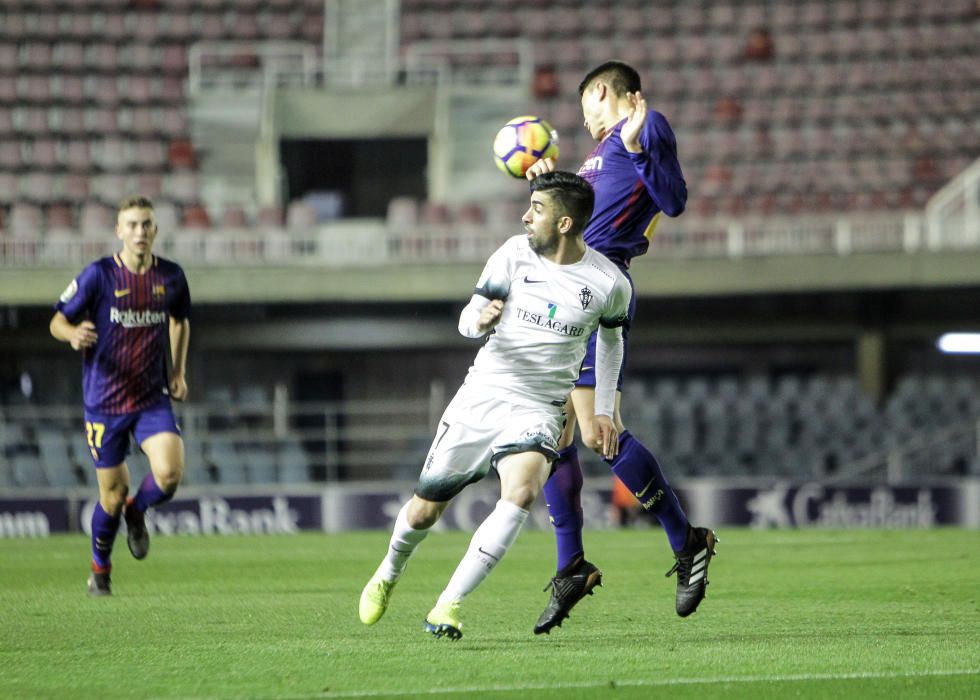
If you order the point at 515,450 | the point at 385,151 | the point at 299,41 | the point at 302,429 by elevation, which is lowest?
the point at 302,429

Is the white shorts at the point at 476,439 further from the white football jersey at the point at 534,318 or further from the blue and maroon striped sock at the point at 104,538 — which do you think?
the blue and maroon striped sock at the point at 104,538

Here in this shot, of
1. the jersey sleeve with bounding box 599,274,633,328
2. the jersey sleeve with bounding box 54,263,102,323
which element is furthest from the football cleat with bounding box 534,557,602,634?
the jersey sleeve with bounding box 54,263,102,323

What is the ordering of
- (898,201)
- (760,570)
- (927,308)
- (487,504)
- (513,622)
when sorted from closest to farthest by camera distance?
1. (513,622)
2. (760,570)
3. (487,504)
4. (927,308)
5. (898,201)

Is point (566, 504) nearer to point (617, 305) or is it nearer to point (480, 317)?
point (617, 305)

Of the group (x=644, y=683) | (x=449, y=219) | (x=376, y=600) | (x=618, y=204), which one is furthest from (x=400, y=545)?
(x=449, y=219)

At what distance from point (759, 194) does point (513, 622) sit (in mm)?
18719

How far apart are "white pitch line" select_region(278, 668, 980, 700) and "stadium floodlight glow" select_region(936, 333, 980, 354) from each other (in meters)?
18.2

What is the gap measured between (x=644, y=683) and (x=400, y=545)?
1.44 meters

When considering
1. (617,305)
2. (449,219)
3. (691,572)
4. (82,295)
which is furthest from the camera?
(449,219)

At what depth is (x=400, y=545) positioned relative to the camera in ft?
18.9

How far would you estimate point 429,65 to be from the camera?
26.7 meters

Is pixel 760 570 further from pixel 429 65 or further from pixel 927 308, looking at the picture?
pixel 429 65

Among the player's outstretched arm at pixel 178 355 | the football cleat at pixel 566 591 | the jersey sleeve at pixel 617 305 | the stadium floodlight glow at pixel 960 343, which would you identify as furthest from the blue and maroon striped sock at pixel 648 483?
the stadium floodlight glow at pixel 960 343

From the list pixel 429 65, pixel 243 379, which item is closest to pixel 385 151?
pixel 429 65
